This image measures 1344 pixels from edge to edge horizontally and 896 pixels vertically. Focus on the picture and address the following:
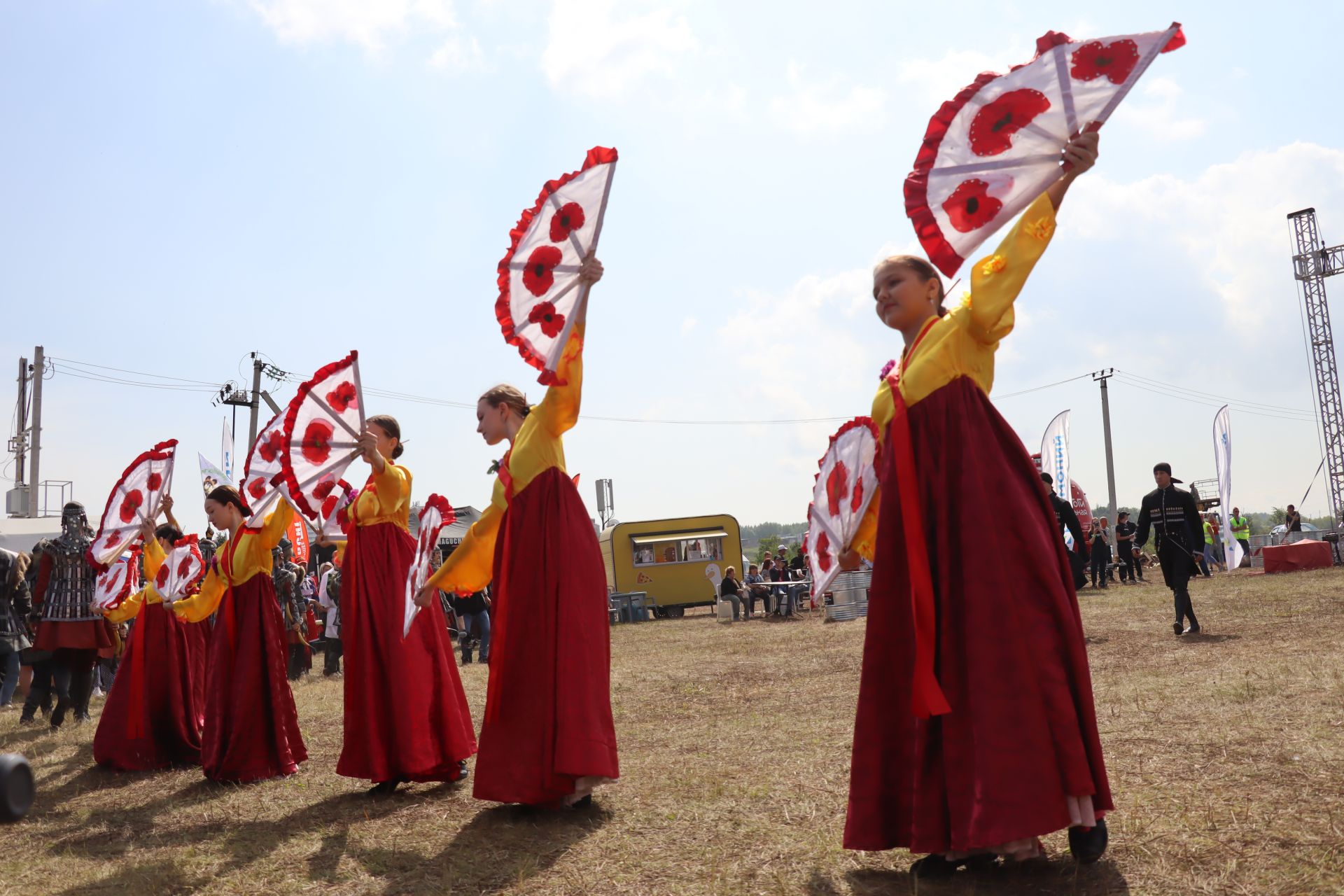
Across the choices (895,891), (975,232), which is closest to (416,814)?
(895,891)

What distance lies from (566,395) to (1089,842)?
2.64 meters

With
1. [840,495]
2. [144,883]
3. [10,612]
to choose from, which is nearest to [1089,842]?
[840,495]

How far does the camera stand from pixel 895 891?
298cm

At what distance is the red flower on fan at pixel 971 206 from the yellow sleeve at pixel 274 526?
178 inches

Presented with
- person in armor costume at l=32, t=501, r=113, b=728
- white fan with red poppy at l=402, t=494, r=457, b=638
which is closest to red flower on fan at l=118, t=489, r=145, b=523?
person in armor costume at l=32, t=501, r=113, b=728

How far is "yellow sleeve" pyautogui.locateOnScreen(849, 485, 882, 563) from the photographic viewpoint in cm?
362

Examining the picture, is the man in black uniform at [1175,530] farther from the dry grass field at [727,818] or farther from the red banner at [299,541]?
the red banner at [299,541]

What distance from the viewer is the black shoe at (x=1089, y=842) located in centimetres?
295

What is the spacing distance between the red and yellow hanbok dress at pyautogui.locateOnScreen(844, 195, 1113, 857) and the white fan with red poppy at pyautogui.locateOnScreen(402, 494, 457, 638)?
2.34 meters

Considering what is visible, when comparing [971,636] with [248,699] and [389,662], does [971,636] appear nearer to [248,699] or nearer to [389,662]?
[389,662]

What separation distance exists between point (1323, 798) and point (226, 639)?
555cm

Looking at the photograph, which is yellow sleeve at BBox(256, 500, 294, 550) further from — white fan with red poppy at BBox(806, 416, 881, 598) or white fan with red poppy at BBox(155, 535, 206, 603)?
white fan with red poppy at BBox(806, 416, 881, 598)

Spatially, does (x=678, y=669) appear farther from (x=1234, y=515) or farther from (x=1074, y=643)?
(x=1234, y=515)

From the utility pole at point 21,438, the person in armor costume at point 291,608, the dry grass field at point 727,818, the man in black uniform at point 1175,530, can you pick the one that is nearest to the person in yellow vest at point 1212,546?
the man in black uniform at point 1175,530
